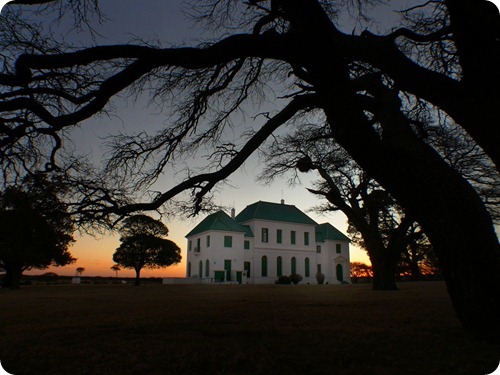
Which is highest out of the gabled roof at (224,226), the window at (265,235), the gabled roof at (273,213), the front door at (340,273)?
the gabled roof at (273,213)

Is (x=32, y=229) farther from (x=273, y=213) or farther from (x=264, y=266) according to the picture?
(x=273, y=213)

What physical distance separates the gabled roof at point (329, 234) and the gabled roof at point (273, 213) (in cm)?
295

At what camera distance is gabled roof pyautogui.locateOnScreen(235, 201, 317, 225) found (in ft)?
149

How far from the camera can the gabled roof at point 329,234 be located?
50156 millimetres

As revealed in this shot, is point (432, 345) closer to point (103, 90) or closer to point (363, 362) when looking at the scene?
point (363, 362)

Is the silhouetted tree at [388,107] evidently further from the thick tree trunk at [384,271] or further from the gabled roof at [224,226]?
the gabled roof at [224,226]

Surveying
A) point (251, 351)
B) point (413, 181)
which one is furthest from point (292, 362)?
point (413, 181)

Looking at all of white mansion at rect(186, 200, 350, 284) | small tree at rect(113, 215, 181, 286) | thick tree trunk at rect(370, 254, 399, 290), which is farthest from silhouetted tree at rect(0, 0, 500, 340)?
white mansion at rect(186, 200, 350, 284)

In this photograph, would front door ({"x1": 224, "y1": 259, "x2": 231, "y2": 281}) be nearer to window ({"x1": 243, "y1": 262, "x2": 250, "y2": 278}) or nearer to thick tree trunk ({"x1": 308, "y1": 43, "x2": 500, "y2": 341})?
window ({"x1": 243, "y1": 262, "x2": 250, "y2": 278})

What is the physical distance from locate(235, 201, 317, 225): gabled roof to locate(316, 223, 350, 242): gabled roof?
9.69ft

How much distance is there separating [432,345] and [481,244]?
1.34 m

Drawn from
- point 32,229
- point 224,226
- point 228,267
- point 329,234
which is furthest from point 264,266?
point 32,229

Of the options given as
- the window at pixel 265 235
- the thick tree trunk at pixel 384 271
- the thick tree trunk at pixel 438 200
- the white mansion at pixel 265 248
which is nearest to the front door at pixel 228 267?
the white mansion at pixel 265 248

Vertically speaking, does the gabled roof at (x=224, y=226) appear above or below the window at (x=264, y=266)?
above
